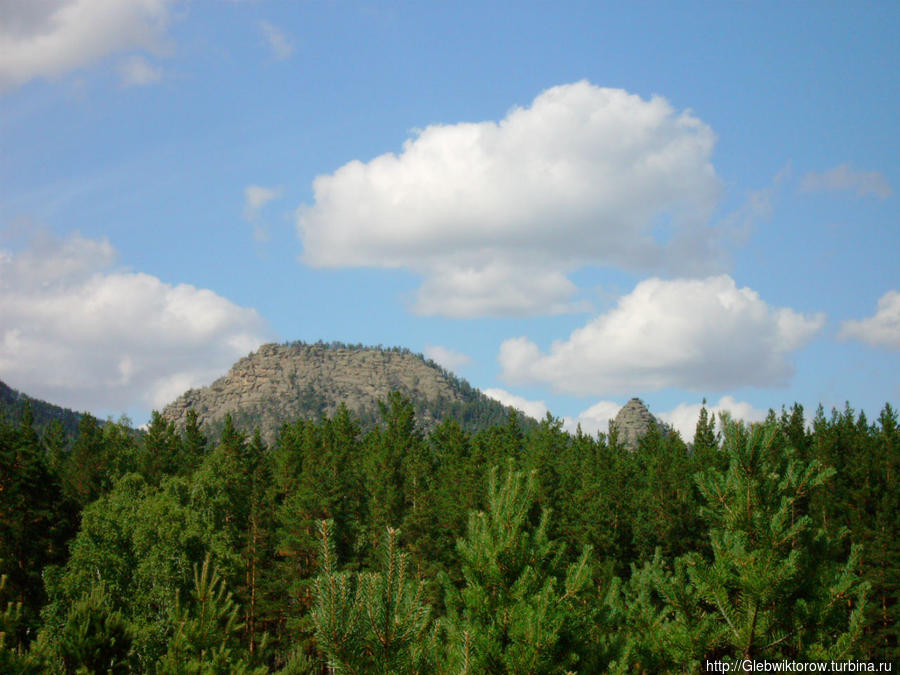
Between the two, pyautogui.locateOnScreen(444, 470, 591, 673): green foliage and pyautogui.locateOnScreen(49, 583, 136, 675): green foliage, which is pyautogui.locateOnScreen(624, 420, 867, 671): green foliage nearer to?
pyautogui.locateOnScreen(444, 470, 591, 673): green foliage

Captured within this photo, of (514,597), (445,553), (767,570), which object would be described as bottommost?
(445,553)

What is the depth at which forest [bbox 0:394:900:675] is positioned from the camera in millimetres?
9797

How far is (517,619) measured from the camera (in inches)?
375

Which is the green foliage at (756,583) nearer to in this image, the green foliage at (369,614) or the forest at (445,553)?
the forest at (445,553)

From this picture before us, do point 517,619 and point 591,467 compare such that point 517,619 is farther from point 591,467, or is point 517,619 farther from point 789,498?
point 591,467

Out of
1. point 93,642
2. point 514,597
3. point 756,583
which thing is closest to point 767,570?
point 756,583

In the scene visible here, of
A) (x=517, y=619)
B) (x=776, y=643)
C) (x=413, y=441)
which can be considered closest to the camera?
(x=517, y=619)

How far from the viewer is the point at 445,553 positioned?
4125 cm

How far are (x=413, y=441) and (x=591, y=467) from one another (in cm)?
1850

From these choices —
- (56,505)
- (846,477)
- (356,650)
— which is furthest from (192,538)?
(846,477)

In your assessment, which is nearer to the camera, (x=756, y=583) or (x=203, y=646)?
(x=756, y=583)

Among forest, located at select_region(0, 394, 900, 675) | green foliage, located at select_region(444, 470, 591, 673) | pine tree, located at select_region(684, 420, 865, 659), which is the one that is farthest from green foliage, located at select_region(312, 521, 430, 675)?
pine tree, located at select_region(684, 420, 865, 659)

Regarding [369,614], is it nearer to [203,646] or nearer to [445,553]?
[203,646]

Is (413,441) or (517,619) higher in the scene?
(413,441)
